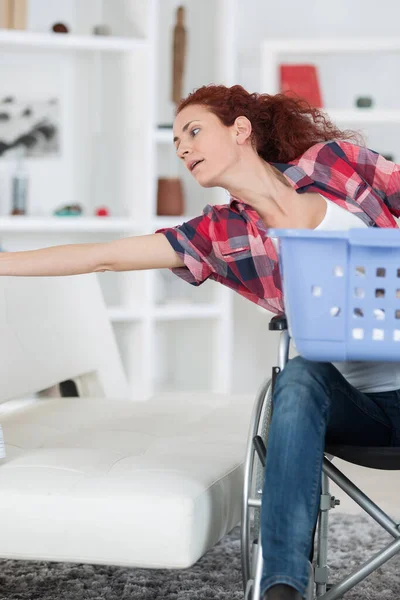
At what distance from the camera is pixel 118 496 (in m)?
1.77

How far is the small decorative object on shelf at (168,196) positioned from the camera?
4.67m

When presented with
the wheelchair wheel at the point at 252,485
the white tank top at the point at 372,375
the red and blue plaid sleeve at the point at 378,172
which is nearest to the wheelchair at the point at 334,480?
the wheelchair wheel at the point at 252,485

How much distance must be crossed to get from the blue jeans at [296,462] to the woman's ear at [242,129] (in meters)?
0.64

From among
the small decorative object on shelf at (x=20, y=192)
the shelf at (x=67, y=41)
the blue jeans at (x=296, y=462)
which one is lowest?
the blue jeans at (x=296, y=462)

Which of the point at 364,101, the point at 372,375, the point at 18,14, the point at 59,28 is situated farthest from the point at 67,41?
the point at 372,375

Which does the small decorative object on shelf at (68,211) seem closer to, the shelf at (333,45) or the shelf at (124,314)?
the shelf at (124,314)

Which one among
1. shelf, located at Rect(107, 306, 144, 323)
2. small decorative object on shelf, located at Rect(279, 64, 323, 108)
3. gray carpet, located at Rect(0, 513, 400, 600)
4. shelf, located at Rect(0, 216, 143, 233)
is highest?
small decorative object on shelf, located at Rect(279, 64, 323, 108)

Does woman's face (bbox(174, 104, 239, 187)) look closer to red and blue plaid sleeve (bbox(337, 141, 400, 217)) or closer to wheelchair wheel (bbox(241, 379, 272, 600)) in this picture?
red and blue plaid sleeve (bbox(337, 141, 400, 217))

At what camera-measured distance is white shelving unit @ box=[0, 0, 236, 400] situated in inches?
179

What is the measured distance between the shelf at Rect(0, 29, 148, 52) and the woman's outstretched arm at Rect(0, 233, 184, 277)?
2668mm

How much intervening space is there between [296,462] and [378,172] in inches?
33.0

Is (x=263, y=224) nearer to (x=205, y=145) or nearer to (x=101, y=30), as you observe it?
(x=205, y=145)

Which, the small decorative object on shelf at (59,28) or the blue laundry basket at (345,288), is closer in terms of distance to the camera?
the blue laundry basket at (345,288)

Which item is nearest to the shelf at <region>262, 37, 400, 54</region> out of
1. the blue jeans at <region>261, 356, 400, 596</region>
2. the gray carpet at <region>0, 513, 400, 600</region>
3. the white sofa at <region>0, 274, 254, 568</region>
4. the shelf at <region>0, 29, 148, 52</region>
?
the shelf at <region>0, 29, 148, 52</region>
